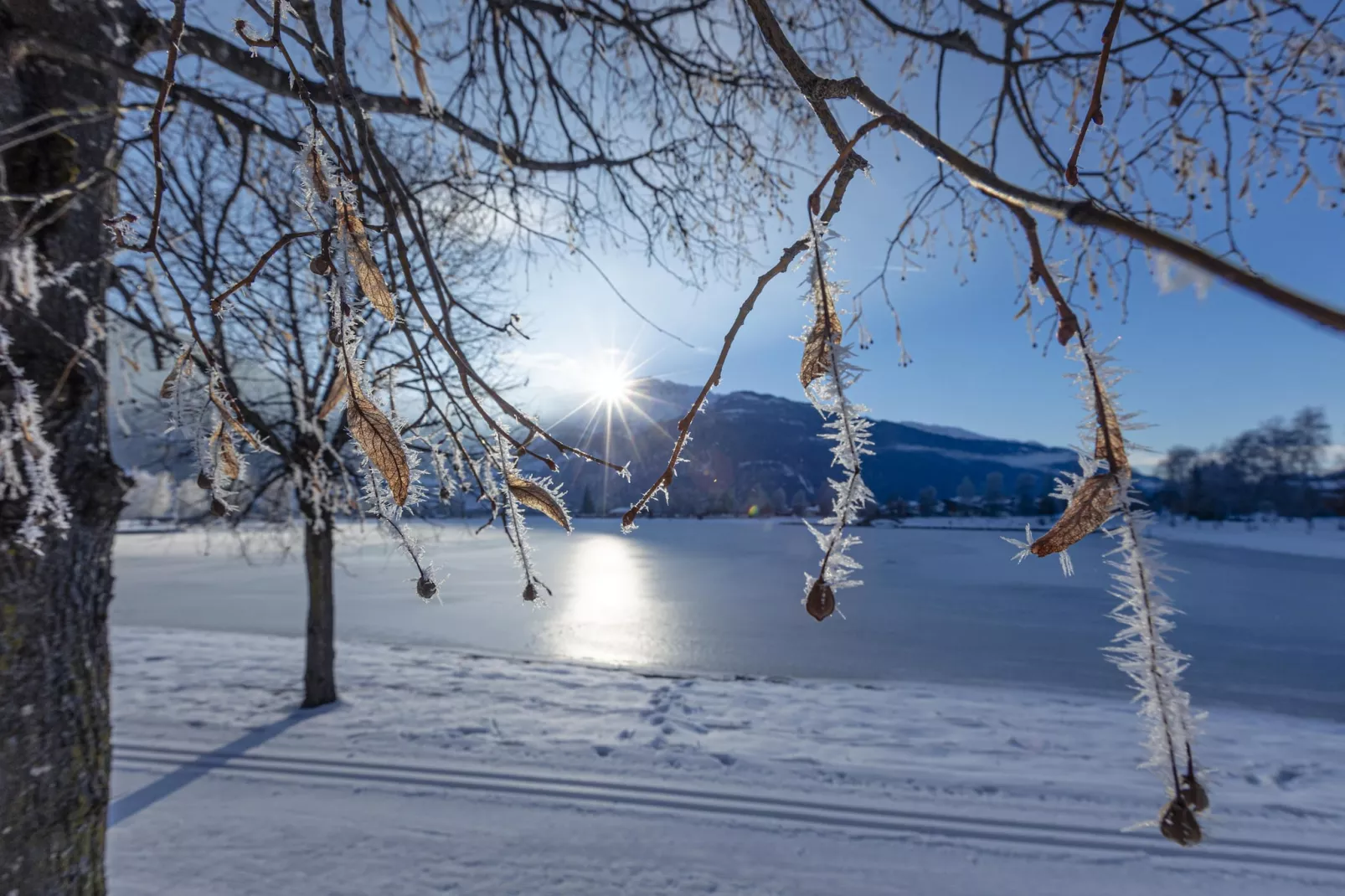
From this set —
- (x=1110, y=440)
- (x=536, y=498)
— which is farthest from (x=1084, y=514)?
(x=536, y=498)

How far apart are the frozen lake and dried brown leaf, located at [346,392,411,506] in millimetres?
3767

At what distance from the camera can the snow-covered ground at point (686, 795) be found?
395 cm

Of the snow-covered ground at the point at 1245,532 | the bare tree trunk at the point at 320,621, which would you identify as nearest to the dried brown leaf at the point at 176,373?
the bare tree trunk at the point at 320,621

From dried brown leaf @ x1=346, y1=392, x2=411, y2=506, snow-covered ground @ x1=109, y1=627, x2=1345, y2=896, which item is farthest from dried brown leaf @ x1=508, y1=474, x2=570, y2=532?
snow-covered ground @ x1=109, y1=627, x2=1345, y2=896

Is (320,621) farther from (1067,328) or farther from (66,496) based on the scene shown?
(1067,328)

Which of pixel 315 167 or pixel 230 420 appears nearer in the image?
pixel 315 167

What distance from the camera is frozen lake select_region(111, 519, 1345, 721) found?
9898 mm

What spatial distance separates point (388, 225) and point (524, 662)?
9.40 metres

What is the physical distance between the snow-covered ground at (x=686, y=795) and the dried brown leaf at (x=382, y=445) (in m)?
4.17

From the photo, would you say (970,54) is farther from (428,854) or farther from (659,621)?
(659,621)

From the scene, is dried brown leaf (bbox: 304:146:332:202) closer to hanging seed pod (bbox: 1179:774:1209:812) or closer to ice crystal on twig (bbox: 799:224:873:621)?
ice crystal on twig (bbox: 799:224:873:621)

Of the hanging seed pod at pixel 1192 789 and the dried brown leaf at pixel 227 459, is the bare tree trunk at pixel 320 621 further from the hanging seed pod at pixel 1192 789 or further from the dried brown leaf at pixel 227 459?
the hanging seed pod at pixel 1192 789

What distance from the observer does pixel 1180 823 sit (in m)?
0.37

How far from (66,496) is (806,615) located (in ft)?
10.8
